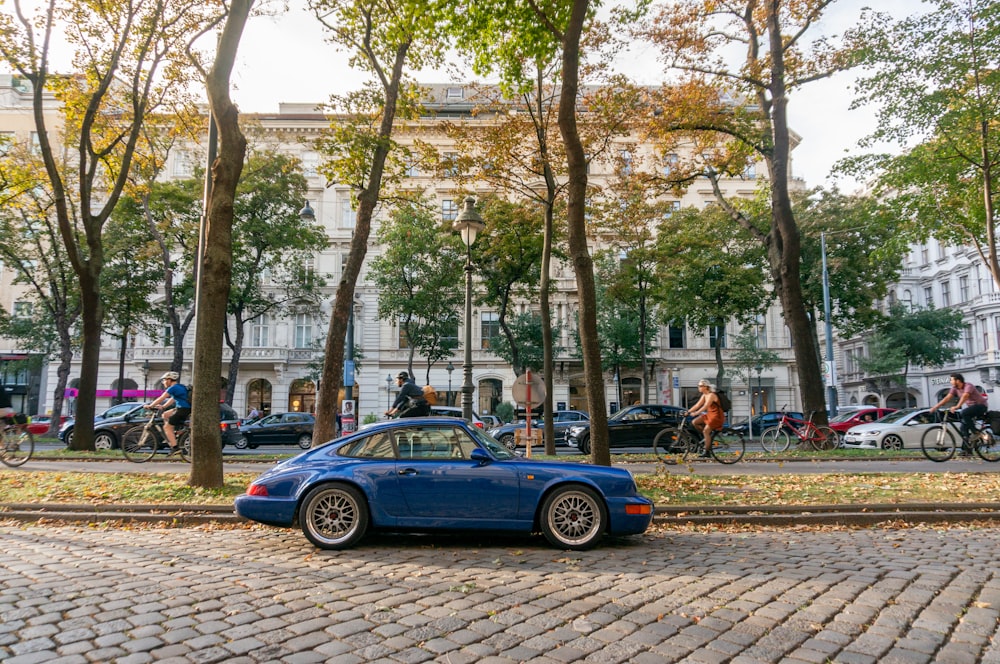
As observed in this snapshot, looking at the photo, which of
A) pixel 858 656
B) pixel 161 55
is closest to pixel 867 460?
pixel 858 656

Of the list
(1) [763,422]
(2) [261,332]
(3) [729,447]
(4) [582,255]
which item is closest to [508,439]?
(3) [729,447]

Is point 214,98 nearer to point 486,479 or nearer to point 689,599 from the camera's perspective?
point 486,479

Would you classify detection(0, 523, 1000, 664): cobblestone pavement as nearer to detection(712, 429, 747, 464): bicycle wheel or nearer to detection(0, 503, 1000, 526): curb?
detection(0, 503, 1000, 526): curb

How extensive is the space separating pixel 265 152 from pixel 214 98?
20968mm

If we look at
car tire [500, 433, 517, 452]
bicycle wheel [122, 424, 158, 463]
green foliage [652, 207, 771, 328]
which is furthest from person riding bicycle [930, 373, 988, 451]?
green foliage [652, 207, 771, 328]

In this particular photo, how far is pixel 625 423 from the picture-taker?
19391 millimetres

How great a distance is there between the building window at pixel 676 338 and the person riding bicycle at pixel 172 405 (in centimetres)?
3823

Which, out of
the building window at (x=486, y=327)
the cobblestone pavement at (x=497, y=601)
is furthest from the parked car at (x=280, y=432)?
the building window at (x=486, y=327)

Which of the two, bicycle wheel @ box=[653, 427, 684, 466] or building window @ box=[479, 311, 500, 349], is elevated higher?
building window @ box=[479, 311, 500, 349]

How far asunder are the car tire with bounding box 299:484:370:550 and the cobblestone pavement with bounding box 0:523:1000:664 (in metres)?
0.17

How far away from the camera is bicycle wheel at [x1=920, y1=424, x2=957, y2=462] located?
48.1ft

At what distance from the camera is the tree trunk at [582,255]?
9906mm

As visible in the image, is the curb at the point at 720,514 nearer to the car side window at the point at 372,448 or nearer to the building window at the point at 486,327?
the car side window at the point at 372,448

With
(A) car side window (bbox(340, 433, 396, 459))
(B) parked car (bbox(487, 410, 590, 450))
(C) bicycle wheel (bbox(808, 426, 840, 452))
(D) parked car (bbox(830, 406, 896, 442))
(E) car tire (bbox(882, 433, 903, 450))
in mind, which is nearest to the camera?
(A) car side window (bbox(340, 433, 396, 459))
